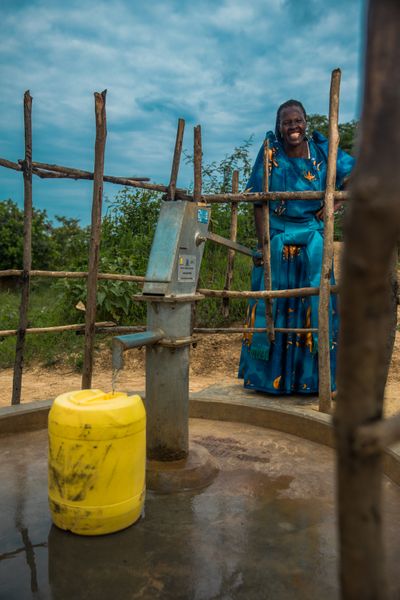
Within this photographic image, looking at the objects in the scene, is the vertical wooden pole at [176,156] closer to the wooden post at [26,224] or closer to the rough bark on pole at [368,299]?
the wooden post at [26,224]

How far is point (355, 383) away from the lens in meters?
0.82

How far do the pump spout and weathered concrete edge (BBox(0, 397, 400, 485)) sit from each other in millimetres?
1014

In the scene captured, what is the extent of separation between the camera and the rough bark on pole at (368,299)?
755mm

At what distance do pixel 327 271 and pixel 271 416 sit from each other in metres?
0.86

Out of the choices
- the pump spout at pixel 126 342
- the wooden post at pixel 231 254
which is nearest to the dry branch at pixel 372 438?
the pump spout at pixel 126 342

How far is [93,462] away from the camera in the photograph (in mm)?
1863

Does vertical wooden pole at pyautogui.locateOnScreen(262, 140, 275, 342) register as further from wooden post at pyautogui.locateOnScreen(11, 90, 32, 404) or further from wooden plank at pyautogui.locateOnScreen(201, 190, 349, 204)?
wooden post at pyautogui.locateOnScreen(11, 90, 32, 404)

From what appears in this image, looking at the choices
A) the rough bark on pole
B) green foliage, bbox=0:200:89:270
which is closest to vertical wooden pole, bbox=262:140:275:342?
the rough bark on pole

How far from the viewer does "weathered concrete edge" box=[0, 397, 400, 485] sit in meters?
2.90

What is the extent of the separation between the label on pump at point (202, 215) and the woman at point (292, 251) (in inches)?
45.7

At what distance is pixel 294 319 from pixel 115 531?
2190 mm

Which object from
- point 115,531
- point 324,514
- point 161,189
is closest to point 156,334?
point 115,531

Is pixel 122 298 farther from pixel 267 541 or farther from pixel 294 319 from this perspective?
pixel 267 541

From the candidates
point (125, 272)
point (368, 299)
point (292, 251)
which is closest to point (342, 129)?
point (125, 272)
